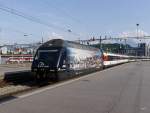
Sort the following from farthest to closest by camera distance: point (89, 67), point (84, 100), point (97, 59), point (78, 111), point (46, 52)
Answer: point (97, 59) → point (89, 67) → point (46, 52) → point (84, 100) → point (78, 111)

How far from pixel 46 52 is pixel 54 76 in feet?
7.98

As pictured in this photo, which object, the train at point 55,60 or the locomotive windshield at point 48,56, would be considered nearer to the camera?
the train at point 55,60

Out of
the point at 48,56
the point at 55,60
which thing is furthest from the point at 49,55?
the point at 55,60

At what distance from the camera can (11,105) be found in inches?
496

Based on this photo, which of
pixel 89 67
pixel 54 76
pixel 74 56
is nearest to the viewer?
pixel 54 76

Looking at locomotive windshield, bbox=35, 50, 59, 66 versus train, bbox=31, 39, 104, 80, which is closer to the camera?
train, bbox=31, 39, 104, 80

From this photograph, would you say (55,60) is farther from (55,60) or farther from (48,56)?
(48,56)

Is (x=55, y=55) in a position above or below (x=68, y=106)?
above

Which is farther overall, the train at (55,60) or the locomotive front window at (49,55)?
the locomotive front window at (49,55)

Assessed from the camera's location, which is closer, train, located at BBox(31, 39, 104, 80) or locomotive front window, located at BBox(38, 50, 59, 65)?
train, located at BBox(31, 39, 104, 80)

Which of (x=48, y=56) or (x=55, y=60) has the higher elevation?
(x=48, y=56)

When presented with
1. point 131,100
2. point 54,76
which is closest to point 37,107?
point 131,100

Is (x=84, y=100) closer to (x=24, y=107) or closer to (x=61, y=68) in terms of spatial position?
(x=24, y=107)

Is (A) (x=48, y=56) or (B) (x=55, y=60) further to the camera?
(A) (x=48, y=56)
